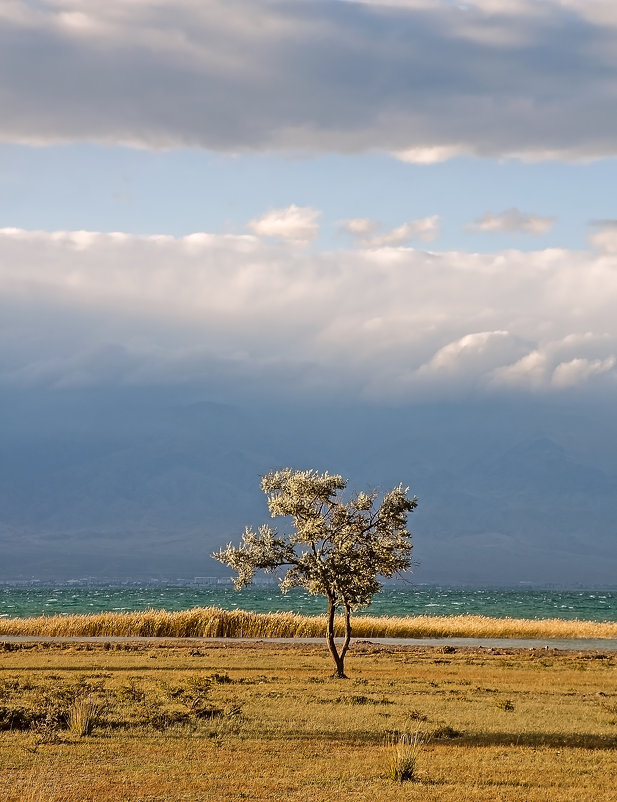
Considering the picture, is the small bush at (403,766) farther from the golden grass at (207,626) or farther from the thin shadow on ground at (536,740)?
the golden grass at (207,626)

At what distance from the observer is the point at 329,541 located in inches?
1735

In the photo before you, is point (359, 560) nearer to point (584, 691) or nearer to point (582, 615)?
point (584, 691)

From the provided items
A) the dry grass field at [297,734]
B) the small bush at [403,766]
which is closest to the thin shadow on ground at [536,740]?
the dry grass field at [297,734]

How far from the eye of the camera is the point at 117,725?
2745 centimetres

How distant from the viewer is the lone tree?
43.2m

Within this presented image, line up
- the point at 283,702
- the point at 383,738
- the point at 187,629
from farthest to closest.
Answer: the point at 187,629
the point at 283,702
the point at 383,738

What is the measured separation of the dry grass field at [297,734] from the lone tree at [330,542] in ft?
12.9

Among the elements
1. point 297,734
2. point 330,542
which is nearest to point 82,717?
point 297,734

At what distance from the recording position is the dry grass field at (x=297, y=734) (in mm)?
20391

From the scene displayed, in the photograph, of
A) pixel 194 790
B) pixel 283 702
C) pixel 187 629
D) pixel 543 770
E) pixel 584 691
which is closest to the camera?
pixel 194 790

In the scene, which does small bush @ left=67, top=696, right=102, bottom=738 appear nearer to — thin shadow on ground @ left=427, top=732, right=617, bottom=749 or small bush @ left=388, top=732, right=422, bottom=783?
small bush @ left=388, top=732, right=422, bottom=783

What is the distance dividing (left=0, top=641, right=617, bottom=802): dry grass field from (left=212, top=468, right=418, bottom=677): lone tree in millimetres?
3930

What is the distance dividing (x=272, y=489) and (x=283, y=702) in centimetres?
1252

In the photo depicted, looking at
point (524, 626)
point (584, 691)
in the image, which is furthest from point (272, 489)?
point (524, 626)
